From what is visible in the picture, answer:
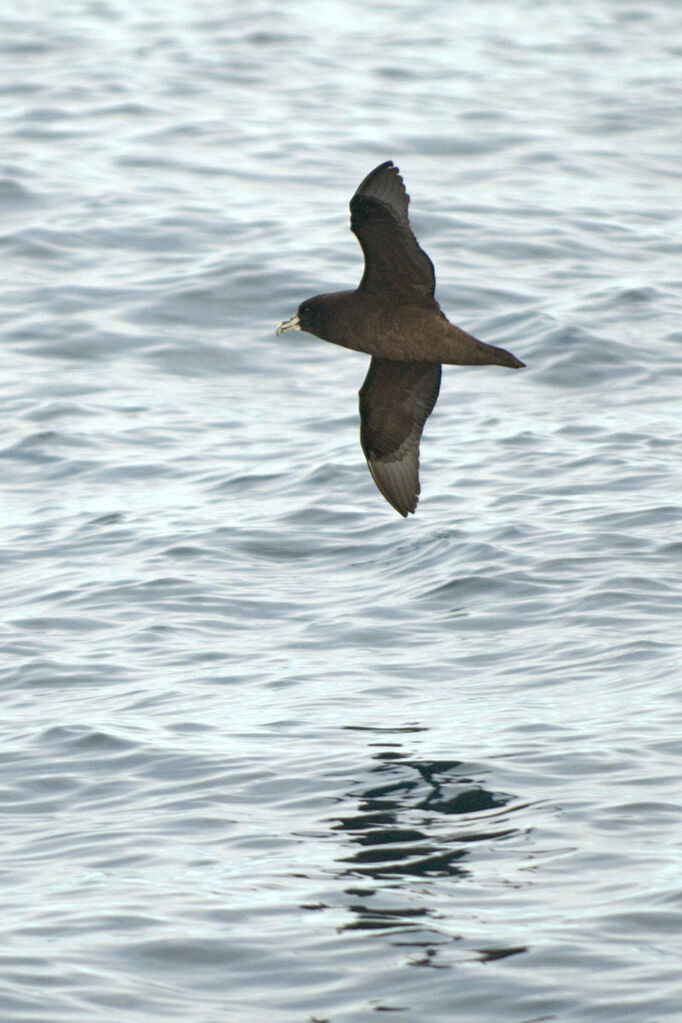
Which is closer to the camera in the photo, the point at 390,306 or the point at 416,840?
the point at 416,840

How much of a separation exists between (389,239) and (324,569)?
3882 mm

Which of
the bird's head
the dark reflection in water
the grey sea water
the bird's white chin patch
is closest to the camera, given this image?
the grey sea water

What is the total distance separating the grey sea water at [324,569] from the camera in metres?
7.28

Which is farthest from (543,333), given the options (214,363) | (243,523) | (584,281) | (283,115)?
(283,115)

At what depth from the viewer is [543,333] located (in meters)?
14.9

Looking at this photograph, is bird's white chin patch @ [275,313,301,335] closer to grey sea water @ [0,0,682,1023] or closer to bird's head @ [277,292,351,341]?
bird's head @ [277,292,351,341]

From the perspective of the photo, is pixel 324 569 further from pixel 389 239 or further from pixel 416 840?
pixel 389 239

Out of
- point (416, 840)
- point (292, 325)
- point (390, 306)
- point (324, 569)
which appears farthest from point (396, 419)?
point (324, 569)

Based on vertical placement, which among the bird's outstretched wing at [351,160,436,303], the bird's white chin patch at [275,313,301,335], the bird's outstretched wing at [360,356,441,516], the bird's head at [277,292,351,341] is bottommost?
the bird's outstretched wing at [360,356,441,516]

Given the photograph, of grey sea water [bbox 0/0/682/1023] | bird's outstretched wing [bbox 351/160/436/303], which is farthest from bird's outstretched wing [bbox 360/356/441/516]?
grey sea water [bbox 0/0/682/1023]

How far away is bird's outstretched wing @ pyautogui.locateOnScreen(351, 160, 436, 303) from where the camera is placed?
7914mm

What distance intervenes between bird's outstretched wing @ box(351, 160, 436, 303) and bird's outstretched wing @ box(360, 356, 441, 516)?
31.9 inches

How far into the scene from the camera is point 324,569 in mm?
11594

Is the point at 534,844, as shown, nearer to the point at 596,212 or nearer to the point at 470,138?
the point at 596,212
